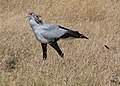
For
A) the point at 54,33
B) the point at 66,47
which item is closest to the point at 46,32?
the point at 54,33

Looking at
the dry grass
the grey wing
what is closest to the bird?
the grey wing

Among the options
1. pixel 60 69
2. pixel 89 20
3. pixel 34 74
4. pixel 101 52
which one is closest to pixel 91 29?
pixel 89 20

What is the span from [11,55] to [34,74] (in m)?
1.50

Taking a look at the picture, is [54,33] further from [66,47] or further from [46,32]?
[66,47]

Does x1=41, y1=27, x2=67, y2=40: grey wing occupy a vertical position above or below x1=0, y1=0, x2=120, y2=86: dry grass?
above

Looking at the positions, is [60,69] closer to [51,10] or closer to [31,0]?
[51,10]

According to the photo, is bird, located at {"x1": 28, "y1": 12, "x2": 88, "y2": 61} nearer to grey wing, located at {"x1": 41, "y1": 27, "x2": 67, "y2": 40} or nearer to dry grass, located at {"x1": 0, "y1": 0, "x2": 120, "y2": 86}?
grey wing, located at {"x1": 41, "y1": 27, "x2": 67, "y2": 40}

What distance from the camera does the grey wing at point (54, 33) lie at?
506cm

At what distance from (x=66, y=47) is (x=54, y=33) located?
1.44m

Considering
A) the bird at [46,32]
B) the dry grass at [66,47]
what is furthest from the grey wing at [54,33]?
the dry grass at [66,47]

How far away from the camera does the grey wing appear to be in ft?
16.6

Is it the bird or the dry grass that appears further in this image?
the bird

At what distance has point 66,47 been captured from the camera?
257 inches

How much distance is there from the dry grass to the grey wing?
0.36 meters
